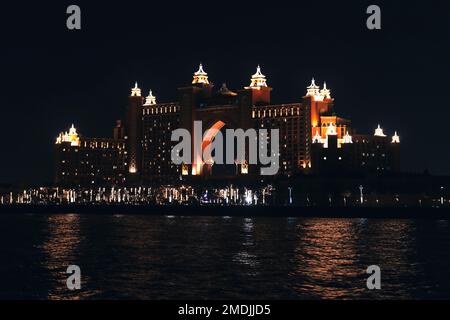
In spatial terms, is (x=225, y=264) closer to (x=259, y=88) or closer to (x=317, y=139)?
(x=317, y=139)

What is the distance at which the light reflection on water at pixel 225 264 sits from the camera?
140 feet

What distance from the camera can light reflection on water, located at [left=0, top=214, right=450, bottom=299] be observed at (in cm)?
4281

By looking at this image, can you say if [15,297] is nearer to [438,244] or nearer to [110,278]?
[110,278]

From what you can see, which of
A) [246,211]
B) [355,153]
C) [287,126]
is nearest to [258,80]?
[287,126]

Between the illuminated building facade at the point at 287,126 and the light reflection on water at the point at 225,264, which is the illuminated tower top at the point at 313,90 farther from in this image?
the light reflection on water at the point at 225,264

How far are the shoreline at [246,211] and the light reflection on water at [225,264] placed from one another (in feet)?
162

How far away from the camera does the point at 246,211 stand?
153 metres

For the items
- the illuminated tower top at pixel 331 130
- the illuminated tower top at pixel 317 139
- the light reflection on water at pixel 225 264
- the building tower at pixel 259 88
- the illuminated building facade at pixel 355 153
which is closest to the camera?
the light reflection on water at pixel 225 264

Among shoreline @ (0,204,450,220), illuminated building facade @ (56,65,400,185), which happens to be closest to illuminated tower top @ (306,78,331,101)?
illuminated building facade @ (56,65,400,185)

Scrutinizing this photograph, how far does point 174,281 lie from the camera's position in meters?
46.6

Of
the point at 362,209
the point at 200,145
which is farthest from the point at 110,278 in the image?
the point at 200,145

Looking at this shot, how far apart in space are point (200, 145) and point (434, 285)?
149 meters

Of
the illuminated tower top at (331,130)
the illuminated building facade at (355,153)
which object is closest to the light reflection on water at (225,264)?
the illuminated building facade at (355,153)

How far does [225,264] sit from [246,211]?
96763mm
